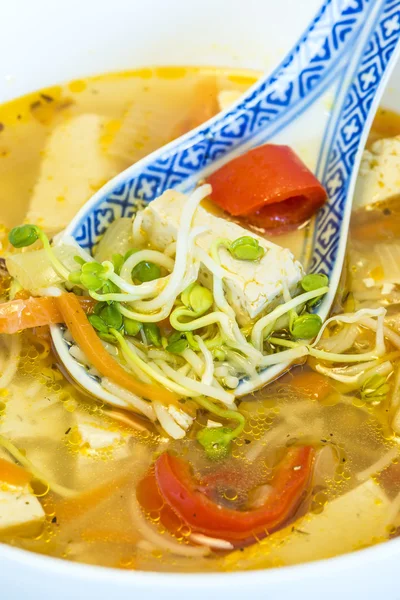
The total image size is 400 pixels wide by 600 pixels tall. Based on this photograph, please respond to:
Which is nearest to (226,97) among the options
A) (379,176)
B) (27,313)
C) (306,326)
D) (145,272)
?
(379,176)

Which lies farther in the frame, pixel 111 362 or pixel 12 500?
pixel 111 362

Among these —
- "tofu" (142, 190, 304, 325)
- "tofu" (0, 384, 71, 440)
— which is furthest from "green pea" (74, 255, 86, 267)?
"tofu" (0, 384, 71, 440)

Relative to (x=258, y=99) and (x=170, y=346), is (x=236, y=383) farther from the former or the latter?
(x=258, y=99)

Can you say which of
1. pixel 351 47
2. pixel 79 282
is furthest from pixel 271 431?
pixel 351 47

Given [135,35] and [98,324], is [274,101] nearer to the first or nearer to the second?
[135,35]

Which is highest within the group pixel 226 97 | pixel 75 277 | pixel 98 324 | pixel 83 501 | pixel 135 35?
pixel 135 35

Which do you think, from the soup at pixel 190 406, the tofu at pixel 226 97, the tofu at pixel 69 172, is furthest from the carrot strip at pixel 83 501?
the tofu at pixel 226 97
